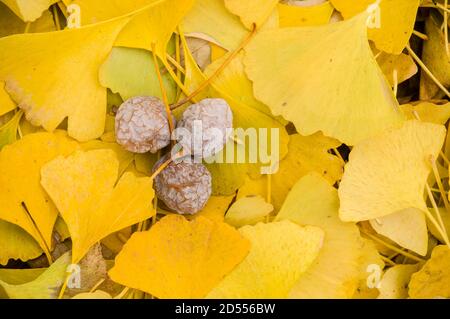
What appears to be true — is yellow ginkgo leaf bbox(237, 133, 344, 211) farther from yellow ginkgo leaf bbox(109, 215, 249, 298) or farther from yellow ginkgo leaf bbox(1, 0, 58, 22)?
yellow ginkgo leaf bbox(1, 0, 58, 22)

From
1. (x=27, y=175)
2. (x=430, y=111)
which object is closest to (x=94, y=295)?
(x=27, y=175)

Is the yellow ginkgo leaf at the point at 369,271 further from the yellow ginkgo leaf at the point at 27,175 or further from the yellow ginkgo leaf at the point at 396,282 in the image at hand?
the yellow ginkgo leaf at the point at 27,175

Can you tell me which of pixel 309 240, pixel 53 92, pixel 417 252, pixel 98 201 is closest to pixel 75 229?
pixel 98 201

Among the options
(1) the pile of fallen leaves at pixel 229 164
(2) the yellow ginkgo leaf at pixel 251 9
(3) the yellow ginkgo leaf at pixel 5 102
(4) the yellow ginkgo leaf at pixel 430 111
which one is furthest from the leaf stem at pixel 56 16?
(4) the yellow ginkgo leaf at pixel 430 111
